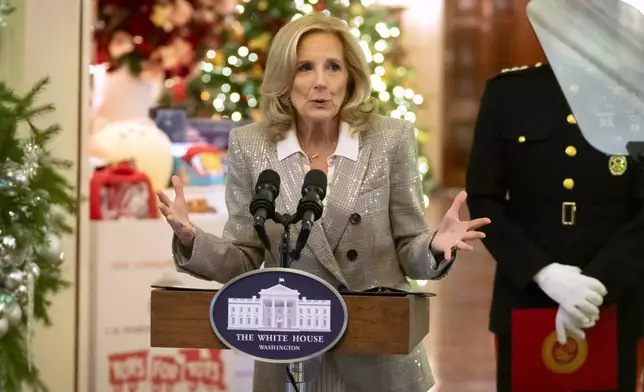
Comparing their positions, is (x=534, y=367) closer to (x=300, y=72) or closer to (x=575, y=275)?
(x=575, y=275)

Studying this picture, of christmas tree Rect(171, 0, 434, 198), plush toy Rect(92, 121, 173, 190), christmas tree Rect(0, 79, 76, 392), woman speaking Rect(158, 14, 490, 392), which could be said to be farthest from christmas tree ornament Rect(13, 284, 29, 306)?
christmas tree Rect(171, 0, 434, 198)

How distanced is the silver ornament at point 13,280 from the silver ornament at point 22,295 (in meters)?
0.02

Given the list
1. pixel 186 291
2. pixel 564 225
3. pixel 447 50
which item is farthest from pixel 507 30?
pixel 186 291

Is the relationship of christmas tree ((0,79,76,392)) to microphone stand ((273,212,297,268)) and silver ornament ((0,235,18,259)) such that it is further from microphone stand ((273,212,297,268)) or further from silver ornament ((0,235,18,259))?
microphone stand ((273,212,297,268))

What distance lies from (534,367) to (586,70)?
730 millimetres

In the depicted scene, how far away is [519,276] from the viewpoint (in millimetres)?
2273

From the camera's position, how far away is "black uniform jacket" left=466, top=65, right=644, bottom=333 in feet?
7.49

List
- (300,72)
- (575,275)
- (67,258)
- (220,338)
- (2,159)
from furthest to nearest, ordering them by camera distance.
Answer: (67,258) < (2,159) < (575,275) < (300,72) < (220,338)

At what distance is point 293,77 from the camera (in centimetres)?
199

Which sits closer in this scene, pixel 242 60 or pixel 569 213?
pixel 569 213

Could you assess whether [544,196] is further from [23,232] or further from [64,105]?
[64,105]

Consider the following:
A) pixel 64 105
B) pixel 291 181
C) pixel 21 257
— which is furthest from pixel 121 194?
pixel 291 181

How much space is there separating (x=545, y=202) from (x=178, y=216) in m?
0.96

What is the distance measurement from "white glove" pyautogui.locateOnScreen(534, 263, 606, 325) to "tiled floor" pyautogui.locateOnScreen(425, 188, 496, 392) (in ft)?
7.36
